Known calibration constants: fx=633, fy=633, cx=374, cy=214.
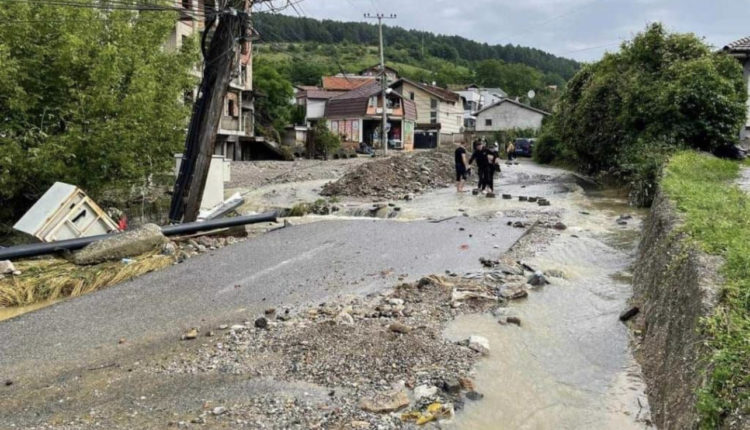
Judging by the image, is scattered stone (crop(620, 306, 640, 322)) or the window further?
the window

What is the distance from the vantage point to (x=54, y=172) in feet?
43.9

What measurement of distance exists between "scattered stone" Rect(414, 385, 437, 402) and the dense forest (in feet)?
382

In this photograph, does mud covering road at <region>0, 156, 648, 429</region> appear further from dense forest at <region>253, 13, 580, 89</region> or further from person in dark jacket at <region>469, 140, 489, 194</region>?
dense forest at <region>253, 13, 580, 89</region>

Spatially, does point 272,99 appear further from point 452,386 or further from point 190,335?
point 452,386

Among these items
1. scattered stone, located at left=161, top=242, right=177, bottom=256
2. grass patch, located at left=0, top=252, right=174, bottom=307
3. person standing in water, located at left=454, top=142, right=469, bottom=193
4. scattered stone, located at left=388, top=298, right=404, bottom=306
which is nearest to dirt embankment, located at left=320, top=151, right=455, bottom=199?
person standing in water, located at left=454, top=142, right=469, bottom=193

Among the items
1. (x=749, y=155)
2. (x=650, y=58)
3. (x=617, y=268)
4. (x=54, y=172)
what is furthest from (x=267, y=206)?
(x=749, y=155)

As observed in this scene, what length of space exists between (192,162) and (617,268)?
9103mm

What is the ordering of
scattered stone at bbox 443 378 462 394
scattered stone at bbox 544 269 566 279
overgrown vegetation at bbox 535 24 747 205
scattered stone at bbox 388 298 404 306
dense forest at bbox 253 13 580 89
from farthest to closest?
dense forest at bbox 253 13 580 89 < overgrown vegetation at bbox 535 24 747 205 < scattered stone at bbox 544 269 566 279 < scattered stone at bbox 388 298 404 306 < scattered stone at bbox 443 378 462 394

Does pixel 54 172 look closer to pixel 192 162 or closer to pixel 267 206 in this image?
pixel 192 162

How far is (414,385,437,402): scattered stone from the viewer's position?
17.0ft

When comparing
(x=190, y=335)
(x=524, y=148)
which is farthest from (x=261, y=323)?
(x=524, y=148)

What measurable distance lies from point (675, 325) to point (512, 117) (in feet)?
241

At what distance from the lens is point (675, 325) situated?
17.4 ft

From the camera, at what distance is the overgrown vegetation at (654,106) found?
2047 cm
